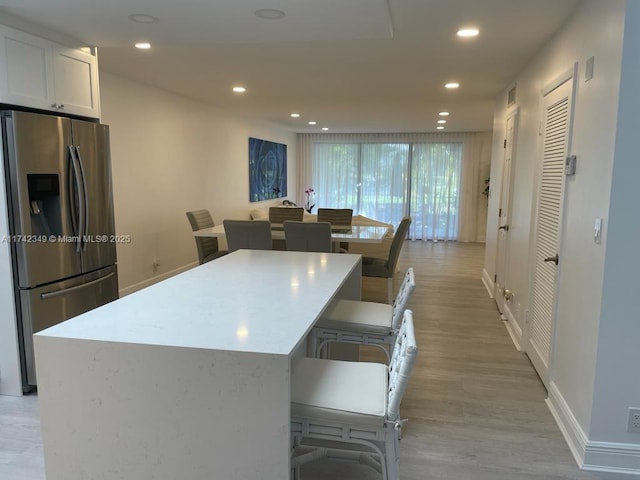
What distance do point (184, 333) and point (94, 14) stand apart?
2.18 m

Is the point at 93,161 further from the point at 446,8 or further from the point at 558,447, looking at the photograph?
the point at 558,447

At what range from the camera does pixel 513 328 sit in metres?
4.11

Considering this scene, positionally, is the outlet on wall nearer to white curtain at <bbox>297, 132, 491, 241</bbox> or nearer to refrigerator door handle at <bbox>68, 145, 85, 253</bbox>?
refrigerator door handle at <bbox>68, 145, 85, 253</bbox>

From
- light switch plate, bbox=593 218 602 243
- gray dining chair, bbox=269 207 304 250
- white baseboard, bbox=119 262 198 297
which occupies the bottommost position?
white baseboard, bbox=119 262 198 297

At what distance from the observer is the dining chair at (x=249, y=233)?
183 inches

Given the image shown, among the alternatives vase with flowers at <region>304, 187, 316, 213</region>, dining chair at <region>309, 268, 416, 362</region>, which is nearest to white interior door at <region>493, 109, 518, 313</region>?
dining chair at <region>309, 268, 416, 362</region>

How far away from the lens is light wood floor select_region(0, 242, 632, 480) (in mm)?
2179

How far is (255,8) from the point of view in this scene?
2.47 m

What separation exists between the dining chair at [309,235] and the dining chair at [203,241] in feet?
3.10

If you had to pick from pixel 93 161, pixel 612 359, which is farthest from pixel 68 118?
pixel 612 359

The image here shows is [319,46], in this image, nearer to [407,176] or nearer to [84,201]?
[84,201]

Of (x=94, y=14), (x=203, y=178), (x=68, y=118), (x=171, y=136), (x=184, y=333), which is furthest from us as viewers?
(x=203, y=178)

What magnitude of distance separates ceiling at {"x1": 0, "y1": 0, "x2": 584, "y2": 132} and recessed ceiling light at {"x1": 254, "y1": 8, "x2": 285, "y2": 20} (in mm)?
46

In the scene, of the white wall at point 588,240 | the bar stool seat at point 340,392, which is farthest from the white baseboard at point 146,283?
the white wall at point 588,240
